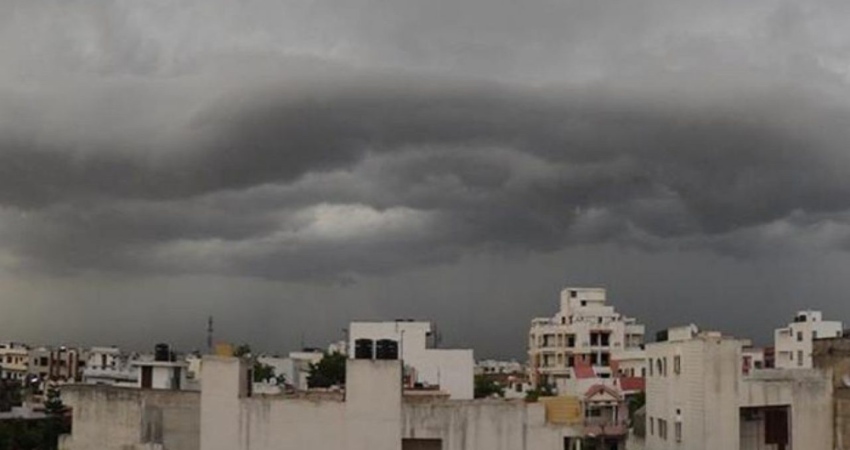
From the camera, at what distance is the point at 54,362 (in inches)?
5689

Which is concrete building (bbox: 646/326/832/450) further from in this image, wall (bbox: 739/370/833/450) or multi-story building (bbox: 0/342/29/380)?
multi-story building (bbox: 0/342/29/380)

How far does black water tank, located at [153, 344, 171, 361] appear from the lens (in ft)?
157

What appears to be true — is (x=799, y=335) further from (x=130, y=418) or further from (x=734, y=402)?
(x=130, y=418)

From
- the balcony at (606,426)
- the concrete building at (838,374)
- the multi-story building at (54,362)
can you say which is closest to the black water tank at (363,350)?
the concrete building at (838,374)

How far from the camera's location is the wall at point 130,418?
127 ft

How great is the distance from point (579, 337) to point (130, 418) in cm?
8657

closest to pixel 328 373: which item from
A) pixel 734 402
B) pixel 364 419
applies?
pixel 734 402

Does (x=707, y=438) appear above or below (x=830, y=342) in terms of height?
below

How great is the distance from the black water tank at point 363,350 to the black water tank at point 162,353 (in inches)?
479

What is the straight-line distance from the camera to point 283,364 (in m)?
110

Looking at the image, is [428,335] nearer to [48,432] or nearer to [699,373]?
[48,432]

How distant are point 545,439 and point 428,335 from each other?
4544cm

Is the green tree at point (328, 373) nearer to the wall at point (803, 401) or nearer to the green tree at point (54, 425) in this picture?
the green tree at point (54, 425)

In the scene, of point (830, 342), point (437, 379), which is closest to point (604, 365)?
point (437, 379)
